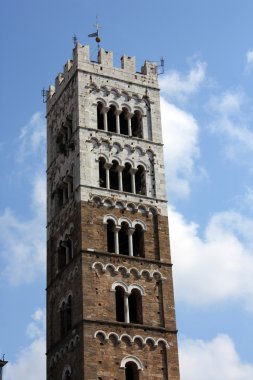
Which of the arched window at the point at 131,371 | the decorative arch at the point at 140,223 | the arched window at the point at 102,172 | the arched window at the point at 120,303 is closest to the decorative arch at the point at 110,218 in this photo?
the decorative arch at the point at 140,223

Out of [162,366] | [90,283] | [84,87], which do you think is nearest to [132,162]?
[84,87]

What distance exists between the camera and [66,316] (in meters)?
49.9

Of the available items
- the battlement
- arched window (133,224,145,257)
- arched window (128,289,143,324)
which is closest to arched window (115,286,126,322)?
arched window (128,289,143,324)

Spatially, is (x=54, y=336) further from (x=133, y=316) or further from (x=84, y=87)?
(x=84, y=87)

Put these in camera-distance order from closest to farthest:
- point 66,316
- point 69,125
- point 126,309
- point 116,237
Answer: point 126,309 → point 66,316 → point 116,237 → point 69,125

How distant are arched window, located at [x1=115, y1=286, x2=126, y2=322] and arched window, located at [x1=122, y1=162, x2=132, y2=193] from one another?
6801mm

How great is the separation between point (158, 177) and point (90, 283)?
8.76 m

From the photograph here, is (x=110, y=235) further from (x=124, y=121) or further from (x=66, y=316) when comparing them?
(x=124, y=121)

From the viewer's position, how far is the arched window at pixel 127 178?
5325cm

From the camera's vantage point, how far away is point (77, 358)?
46.6m

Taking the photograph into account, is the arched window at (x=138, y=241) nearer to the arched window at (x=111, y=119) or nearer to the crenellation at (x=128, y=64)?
the arched window at (x=111, y=119)

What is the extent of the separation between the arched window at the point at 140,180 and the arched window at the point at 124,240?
2868 millimetres

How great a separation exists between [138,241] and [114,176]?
4196mm

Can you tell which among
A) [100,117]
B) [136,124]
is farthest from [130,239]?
[136,124]
